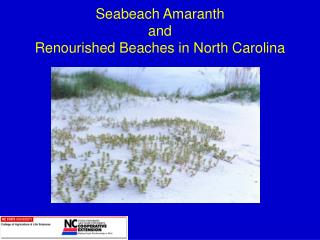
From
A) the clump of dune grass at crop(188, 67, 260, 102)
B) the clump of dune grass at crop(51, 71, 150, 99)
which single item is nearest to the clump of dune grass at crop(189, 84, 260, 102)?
the clump of dune grass at crop(188, 67, 260, 102)

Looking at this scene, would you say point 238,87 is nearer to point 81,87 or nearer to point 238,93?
point 238,93

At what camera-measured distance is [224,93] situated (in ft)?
29.7

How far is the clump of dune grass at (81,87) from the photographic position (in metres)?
8.77

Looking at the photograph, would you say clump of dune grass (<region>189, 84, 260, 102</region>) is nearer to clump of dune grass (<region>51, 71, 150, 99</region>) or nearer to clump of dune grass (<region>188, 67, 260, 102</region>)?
clump of dune grass (<region>188, 67, 260, 102</region>)

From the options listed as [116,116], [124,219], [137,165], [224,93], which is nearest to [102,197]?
[124,219]

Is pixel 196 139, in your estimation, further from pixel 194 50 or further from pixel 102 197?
pixel 102 197

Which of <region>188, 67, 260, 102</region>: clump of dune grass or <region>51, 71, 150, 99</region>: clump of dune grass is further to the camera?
<region>51, 71, 150, 99</region>: clump of dune grass

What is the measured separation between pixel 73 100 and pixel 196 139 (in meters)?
3.88

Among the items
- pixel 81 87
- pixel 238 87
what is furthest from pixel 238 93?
pixel 81 87

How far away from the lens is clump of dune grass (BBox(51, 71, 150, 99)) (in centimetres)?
877

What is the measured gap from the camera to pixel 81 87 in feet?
29.3

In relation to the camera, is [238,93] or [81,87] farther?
[81,87]

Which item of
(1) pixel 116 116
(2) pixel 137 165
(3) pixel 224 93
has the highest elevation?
(3) pixel 224 93

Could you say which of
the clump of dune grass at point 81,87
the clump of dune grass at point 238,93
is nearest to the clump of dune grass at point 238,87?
the clump of dune grass at point 238,93
